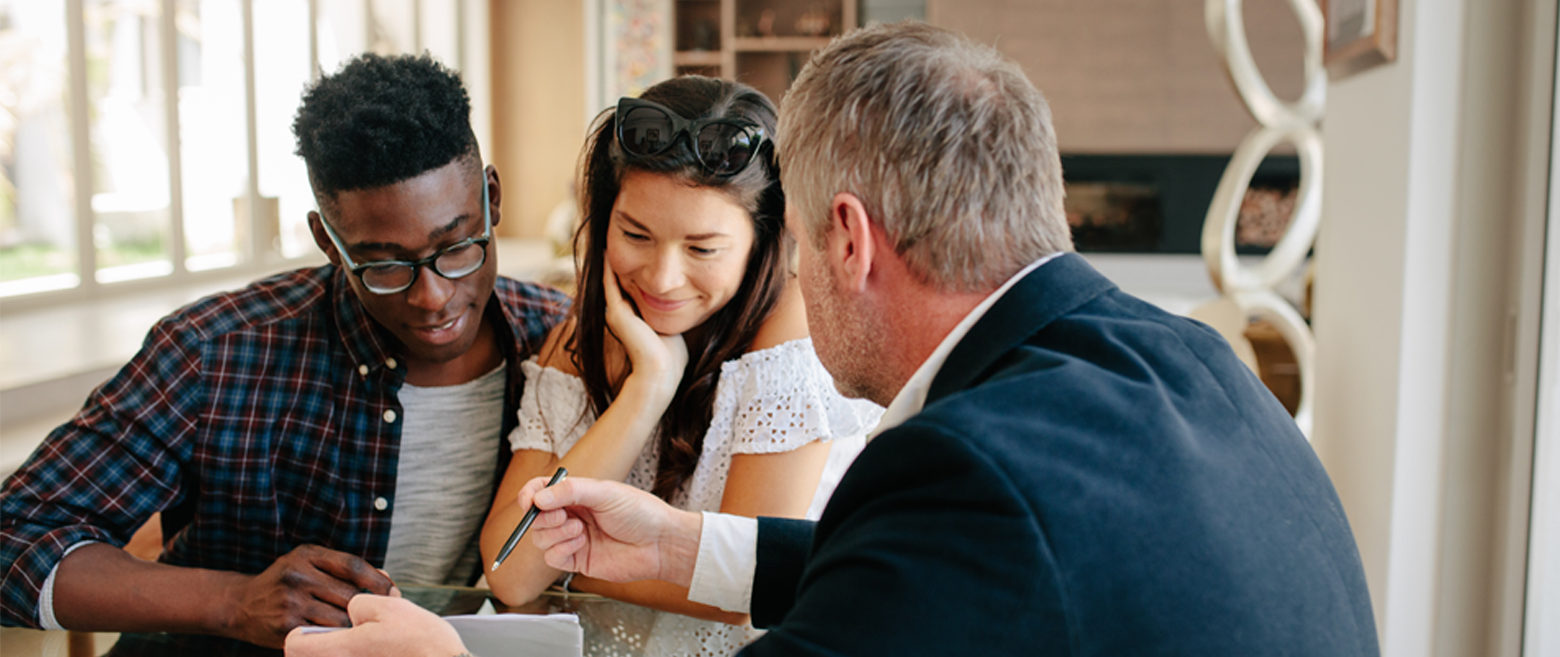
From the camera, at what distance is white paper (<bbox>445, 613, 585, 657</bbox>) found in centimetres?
113

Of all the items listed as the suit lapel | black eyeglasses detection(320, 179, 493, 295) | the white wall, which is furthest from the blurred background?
the suit lapel

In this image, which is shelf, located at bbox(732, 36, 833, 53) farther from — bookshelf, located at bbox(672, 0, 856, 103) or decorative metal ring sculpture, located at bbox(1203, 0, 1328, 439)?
decorative metal ring sculpture, located at bbox(1203, 0, 1328, 439)

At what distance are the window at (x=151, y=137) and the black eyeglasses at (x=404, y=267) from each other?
132cm

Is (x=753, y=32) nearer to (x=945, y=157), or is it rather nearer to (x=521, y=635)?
(x=521, y=635)

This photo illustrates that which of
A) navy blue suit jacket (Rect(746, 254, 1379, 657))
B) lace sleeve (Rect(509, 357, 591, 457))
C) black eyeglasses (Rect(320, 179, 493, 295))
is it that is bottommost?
lace sleeve (Rect(509, 357, 591, 457))

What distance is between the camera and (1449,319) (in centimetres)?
170

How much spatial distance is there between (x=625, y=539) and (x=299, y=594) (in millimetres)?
365

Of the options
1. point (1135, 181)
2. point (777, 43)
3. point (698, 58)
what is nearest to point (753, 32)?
point (777, 43)

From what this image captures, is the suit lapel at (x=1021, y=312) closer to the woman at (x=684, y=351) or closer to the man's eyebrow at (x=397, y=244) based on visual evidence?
the woman at (x=684, y=351)

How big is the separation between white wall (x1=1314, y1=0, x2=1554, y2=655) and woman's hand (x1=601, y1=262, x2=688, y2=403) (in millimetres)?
1193

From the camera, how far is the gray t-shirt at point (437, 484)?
4.95 feet

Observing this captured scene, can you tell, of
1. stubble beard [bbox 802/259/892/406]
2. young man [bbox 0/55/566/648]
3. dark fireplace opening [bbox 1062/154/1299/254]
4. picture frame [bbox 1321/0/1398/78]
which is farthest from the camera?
dark fireplace opening [bbox 1062/154/1299/254]

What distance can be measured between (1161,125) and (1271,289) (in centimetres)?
387

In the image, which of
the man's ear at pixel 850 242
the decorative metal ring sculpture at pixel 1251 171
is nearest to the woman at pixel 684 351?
the man's ear at pixel 850 242
